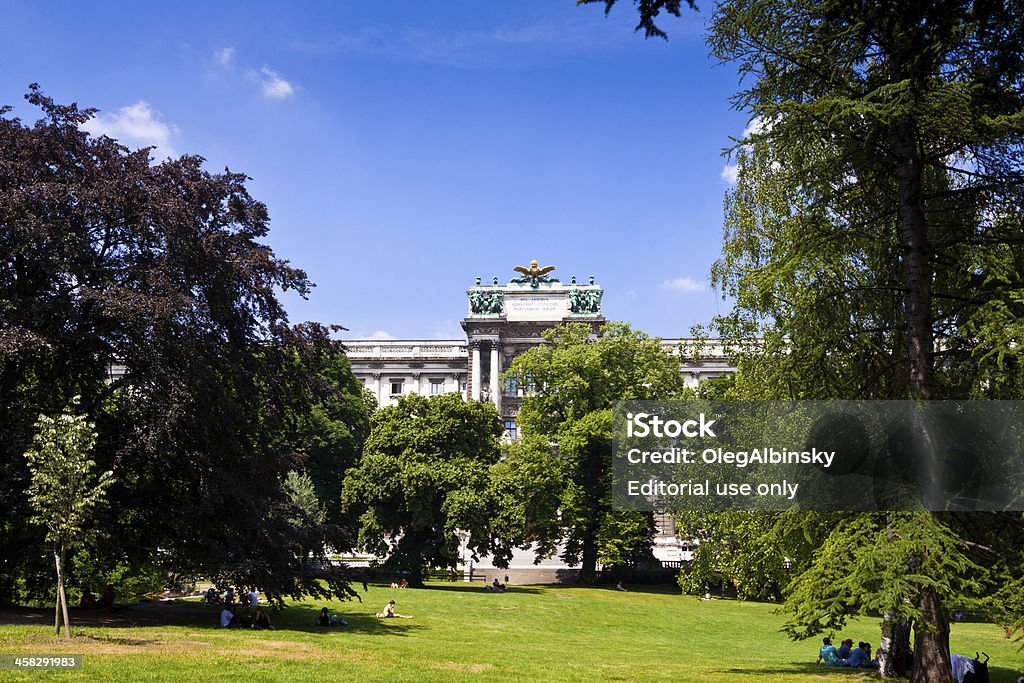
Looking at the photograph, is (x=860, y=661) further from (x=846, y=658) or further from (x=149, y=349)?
(x=149, y=349)

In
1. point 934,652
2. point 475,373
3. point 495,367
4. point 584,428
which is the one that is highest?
point 495,367

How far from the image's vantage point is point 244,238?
26219 mm

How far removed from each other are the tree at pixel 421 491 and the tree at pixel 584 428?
2.53 m

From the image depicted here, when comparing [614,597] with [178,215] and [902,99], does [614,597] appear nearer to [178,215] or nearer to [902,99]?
[178,215]

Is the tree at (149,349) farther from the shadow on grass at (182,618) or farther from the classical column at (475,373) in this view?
the classical column at (475,373)

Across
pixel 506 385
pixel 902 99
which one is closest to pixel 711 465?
pixel 902 99

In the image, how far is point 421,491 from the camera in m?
41.6

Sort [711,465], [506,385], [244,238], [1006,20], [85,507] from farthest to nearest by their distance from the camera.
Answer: [506,385]
[244,238]
[711,465]
[85,507]
[1006,20]

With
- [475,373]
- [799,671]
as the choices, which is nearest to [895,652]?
[799,671]

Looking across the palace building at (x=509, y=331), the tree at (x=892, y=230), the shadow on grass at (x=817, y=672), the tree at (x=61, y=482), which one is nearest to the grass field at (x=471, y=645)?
the shadow on grass at (x=817, y=672)

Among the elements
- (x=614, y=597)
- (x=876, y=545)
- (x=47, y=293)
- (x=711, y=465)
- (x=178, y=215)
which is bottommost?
(x=614, y=597)

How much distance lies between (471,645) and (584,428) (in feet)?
81.9

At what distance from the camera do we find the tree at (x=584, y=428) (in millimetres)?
45094

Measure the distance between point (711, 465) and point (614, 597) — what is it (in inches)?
824
